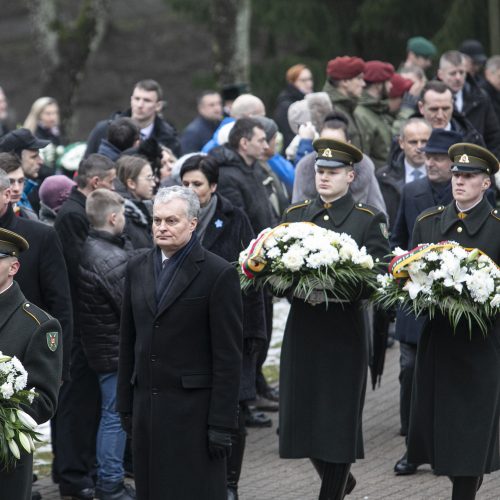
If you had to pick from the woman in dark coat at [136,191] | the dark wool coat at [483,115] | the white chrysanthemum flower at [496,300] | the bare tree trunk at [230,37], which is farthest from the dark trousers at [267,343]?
the bare tree trunk at [230,37]

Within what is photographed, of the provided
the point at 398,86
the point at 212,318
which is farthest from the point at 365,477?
the point at 398,86

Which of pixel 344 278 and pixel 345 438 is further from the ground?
pixel 344 278

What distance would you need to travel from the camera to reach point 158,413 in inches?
283

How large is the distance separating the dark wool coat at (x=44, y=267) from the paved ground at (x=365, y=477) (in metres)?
1.70

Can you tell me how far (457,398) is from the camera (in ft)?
26.5

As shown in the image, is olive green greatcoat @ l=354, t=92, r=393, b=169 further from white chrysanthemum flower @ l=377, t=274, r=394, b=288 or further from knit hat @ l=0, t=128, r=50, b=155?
white chrysanthemum flower @ l=377, t=274, r=394, b=288

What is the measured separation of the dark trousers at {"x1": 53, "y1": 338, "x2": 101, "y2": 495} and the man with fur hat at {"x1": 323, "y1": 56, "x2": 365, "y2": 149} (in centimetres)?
465

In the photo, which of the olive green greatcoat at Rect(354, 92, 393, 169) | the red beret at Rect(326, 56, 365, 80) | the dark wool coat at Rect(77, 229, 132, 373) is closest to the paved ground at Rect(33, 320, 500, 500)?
the dark wool coat at Rect(77, 229, 132, 373)

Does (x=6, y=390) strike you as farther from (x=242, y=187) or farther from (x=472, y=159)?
(x=242, y=187)

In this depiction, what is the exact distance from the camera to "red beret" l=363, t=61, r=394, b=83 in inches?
535

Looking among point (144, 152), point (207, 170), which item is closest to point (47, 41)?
point (144, 152)

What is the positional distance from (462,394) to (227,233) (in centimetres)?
212

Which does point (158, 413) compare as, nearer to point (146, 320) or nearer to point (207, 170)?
point (146, 320)

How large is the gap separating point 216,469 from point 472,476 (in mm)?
1759
